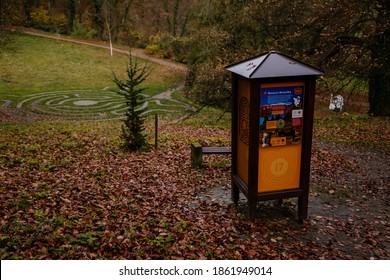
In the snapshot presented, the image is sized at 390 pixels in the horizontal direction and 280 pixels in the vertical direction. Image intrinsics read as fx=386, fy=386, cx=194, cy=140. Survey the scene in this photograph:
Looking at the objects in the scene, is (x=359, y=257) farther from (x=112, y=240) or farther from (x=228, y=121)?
(x=228, y=121)

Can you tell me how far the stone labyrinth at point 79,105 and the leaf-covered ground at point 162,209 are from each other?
13597 millimetres

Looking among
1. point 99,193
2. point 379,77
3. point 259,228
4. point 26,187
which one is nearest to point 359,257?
point 259,228

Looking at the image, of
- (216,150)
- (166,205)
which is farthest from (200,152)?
(166,205)

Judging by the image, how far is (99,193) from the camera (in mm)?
8656

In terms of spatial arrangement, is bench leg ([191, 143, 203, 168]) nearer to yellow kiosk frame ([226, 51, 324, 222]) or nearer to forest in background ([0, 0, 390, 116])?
yellow kiosk frame ([226, 51, 324, 222])

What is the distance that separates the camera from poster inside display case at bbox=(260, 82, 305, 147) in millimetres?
7242

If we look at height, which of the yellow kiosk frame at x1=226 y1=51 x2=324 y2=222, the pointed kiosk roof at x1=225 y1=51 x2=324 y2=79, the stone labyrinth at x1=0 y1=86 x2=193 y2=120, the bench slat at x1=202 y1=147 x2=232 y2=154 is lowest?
the stone labyrinth at x1=0 y1=86 x2=193 y2=120

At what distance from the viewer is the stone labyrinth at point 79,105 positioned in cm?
2620

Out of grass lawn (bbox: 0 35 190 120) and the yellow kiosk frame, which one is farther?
grass lawn (bbox: 0 35 190 120)

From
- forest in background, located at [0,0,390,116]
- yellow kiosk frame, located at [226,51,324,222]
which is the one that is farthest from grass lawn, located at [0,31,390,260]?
forest in background, located at [0,0,390,116]

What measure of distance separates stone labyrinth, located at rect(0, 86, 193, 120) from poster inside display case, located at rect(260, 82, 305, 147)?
19789 mm

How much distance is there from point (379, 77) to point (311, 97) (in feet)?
50.2

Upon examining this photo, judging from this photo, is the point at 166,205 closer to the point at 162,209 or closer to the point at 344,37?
the point at 162,209

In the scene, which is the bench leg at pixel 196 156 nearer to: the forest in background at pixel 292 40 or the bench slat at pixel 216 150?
the bench slat at pixel 216 150
